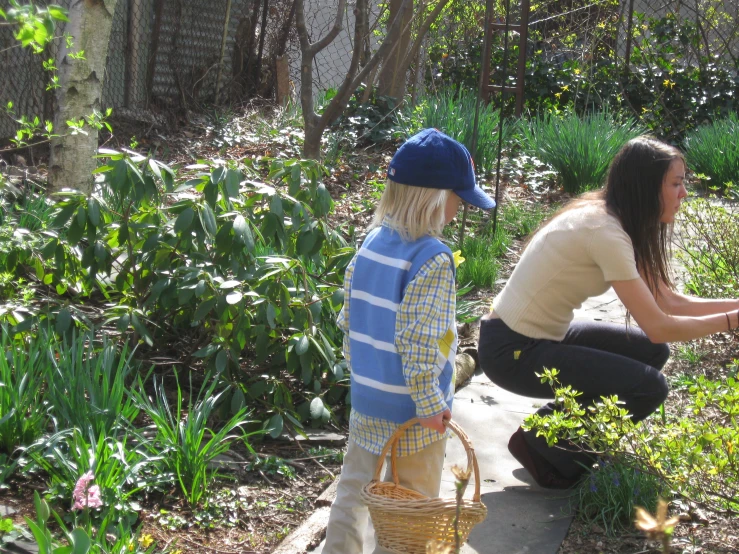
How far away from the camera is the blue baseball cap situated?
2477 mm

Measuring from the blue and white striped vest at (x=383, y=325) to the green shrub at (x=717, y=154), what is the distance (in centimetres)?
596

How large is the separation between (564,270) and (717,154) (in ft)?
17.7

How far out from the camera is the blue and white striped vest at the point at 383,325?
245cm

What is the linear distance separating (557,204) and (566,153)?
47 centimetres

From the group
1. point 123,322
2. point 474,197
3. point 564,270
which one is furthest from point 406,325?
point 123,322

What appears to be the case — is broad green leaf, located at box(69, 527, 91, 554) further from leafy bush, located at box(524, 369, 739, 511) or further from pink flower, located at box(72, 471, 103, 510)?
leafy bush, located at box(524, 369, 739, 511)

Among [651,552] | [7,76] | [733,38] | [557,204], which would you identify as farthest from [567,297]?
[733,38]

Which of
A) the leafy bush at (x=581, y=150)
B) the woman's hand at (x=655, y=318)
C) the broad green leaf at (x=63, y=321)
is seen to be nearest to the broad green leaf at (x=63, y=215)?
the broad green leaf at (x=63, y=321)

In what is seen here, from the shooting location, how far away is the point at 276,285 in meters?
3.58

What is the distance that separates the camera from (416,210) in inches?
A: 98.0

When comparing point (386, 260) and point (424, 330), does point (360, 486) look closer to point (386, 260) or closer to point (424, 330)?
point (424, 330)

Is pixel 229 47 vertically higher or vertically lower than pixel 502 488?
higher

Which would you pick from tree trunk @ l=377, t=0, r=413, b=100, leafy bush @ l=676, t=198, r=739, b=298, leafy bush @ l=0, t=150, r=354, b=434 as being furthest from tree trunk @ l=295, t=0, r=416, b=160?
tree trunk @ l=377, t=0, r=413, b=100

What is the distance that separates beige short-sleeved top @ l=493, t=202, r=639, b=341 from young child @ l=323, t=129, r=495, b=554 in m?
0.69
